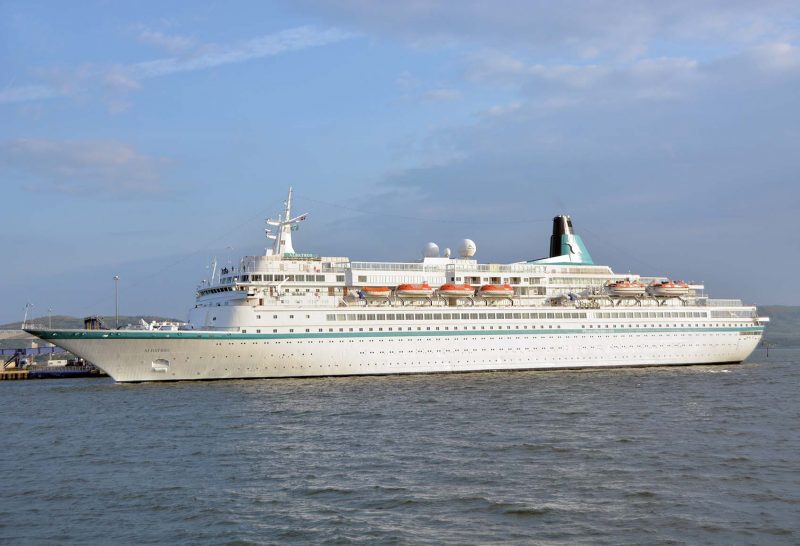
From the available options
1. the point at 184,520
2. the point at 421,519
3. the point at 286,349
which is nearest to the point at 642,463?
the point at 421,519

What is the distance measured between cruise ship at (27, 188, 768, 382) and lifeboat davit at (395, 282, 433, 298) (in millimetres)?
66

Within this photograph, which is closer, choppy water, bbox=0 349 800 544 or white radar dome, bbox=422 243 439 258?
choppy water, bbox=0 349 800 544

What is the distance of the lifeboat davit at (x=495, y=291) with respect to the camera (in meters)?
46.2

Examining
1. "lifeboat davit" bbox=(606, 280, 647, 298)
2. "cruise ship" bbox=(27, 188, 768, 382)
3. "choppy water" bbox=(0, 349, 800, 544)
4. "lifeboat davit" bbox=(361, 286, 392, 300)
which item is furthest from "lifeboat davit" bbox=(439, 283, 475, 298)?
"choppy water" bbox=(0, 349, 800, 544)

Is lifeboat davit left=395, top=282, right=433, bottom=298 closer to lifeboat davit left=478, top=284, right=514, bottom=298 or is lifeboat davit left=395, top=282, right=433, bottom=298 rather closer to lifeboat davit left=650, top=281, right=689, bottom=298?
lifeboat davit left=478, top=284, right=514, bottom=298

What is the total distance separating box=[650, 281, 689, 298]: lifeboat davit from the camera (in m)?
50.8

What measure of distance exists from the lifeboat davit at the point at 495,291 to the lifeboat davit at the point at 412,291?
405cm

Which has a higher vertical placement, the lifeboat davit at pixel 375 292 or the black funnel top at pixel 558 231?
the black funnel top at pixel 558 231

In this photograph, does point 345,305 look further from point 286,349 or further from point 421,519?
point 421,519

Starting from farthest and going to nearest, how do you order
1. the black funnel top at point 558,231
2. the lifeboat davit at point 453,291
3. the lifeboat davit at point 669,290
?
1. the black funnel top at point 558,231
2. the lifeboat davit at point 669,290
3. the lifeboat davit at point 453,291

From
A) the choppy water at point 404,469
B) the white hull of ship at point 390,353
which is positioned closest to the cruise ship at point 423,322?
the white hull of ship at point 390,353

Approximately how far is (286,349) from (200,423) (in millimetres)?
13867

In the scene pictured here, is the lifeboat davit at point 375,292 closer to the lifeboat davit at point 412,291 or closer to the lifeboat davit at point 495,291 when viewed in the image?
the lifeboat davit at point 412,291

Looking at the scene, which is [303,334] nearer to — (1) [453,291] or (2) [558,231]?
(1) [453,291]
